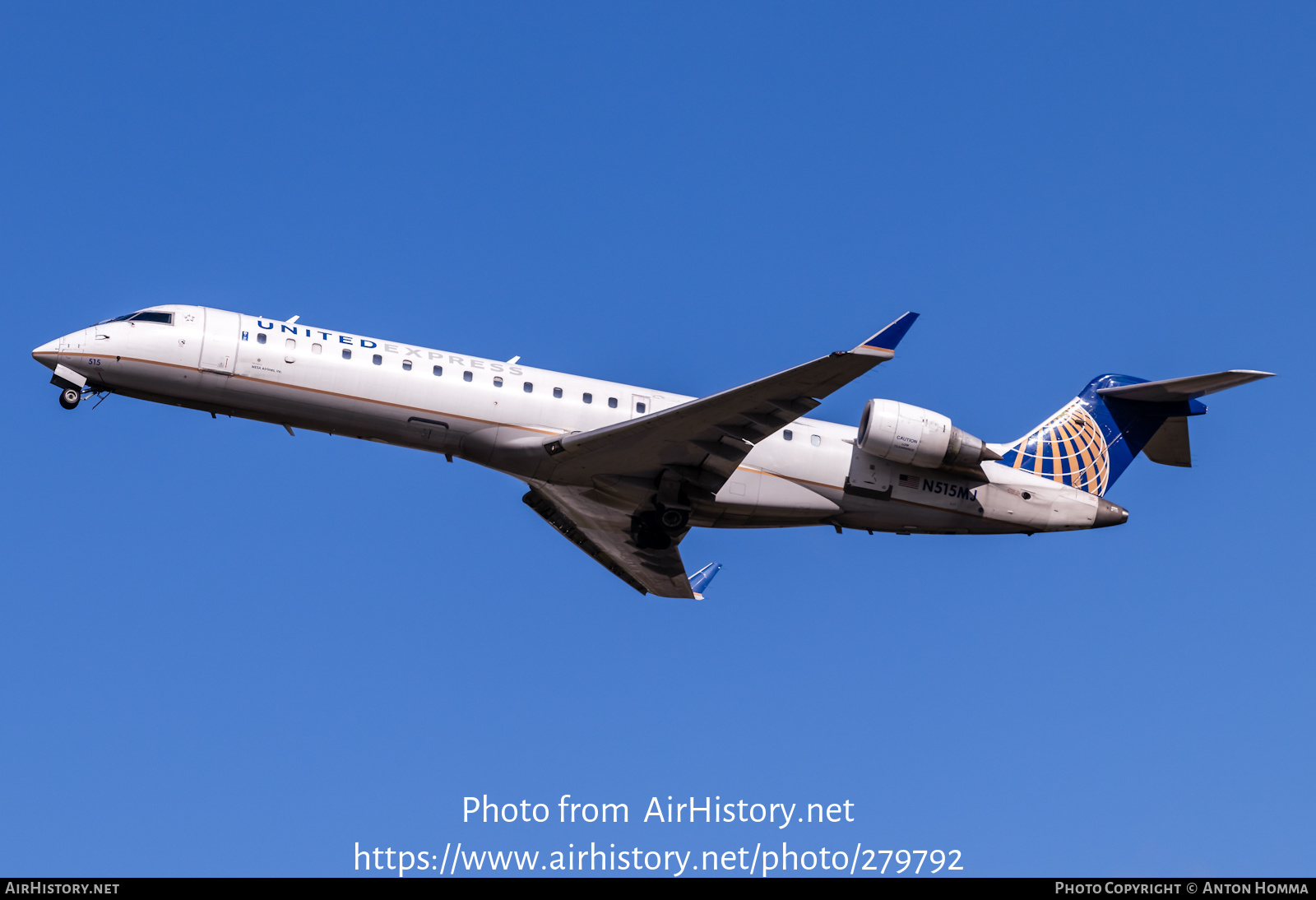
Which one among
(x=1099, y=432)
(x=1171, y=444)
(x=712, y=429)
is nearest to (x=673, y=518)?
(x=712, y=429)

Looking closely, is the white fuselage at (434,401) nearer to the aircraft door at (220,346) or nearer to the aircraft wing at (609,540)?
the aircraft door at (220,346)

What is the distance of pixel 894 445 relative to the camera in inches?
906

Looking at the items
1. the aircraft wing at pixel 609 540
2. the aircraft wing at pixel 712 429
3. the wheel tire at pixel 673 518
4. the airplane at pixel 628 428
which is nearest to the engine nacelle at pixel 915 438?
the airplane at pixel 628 428

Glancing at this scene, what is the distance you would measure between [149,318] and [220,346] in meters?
1.31

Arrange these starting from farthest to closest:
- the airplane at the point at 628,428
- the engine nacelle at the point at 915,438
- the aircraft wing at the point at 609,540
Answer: the aircraft wing at the point at 609,540, the engine nacelle at the point at 915,438, the airplane at the point at 628,428

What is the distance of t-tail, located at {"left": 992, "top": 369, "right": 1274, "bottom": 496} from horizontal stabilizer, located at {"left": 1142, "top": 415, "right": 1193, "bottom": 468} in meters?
0.02

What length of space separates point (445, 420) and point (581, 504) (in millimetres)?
3227

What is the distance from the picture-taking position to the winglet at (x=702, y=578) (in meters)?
27.5

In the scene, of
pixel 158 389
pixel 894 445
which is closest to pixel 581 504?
pixel 894 445

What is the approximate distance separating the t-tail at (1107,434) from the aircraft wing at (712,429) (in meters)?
6.13

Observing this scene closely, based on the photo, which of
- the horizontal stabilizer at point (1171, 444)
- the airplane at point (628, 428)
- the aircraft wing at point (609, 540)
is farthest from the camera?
the horizontal stabilizer at point (1171, 444)

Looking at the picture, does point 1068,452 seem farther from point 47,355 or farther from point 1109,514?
point 47,355

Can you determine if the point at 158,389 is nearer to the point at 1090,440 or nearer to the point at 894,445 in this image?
the point at 894,445

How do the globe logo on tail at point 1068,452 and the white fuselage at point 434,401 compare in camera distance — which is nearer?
the white fuselage at point 434,401
